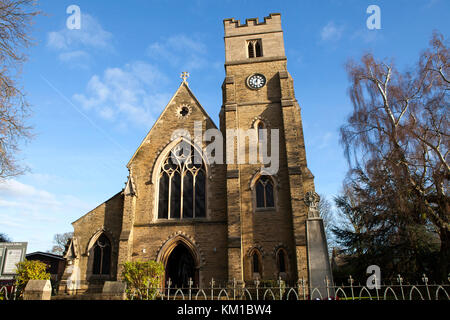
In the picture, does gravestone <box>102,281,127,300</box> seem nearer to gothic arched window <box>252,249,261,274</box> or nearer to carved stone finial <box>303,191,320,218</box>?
carved stone finial <box>303,191,320,218</box>

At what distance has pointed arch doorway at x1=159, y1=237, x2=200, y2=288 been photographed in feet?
56.0

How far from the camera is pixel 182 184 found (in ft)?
61.4

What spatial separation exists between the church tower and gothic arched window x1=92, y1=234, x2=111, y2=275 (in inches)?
282

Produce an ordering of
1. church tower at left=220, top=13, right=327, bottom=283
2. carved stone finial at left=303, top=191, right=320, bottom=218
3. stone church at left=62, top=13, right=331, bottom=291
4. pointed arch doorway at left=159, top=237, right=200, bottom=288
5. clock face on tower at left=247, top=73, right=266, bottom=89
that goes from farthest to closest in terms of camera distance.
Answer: clock face on tower at left=247, top=73, right=266, bottom=89 < pointed arch doorway at left=159, top=237, right=200, bottom=288 < stone church at left=62, top=13, right=331, bottom=291 < church tower at left=220, top=13, right=327, bottom=283 < carved stone finial at left=303, top=191, right=320, bottom=218

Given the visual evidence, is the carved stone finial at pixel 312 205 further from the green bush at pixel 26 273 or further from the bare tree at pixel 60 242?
the bare tree at pixel 60 242

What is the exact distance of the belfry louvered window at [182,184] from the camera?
719 inches

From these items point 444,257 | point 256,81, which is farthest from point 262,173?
point 444,257

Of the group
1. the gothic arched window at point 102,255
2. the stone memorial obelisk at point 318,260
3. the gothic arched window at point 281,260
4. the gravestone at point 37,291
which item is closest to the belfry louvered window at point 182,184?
the gothic arched window at point 102,255

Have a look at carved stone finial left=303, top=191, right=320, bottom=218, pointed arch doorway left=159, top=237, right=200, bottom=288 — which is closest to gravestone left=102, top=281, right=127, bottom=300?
carved stone finial left=303, top=191, right=320, bottom=218

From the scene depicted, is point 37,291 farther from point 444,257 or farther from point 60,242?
point 60,242

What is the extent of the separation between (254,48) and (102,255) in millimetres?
16834
